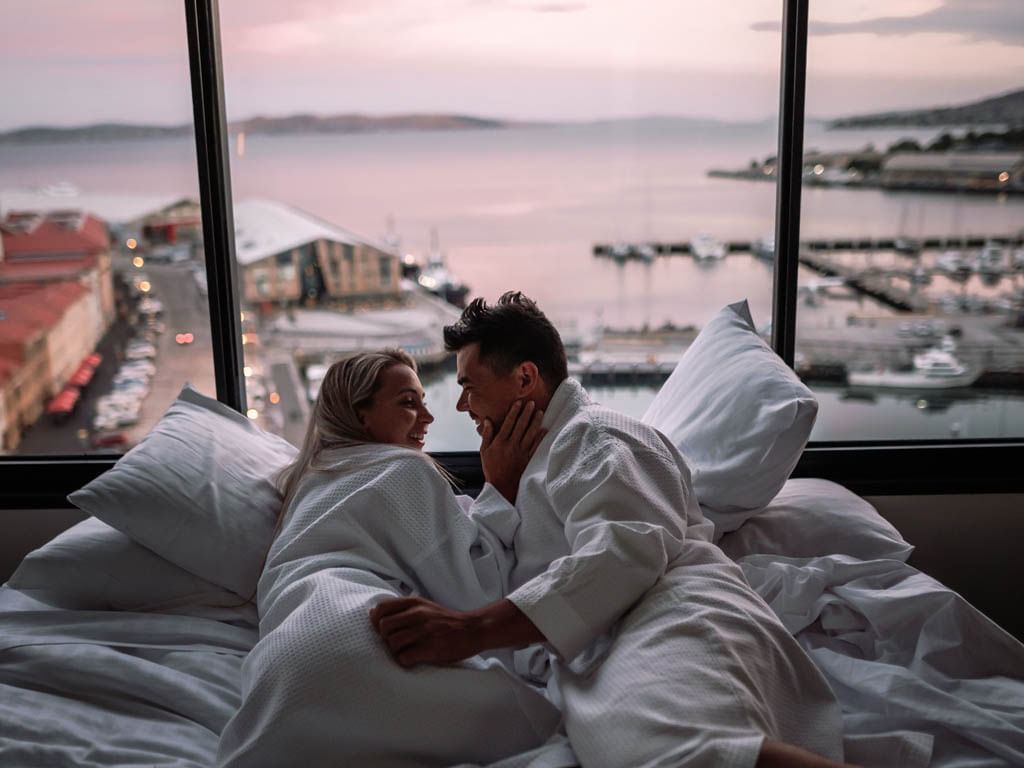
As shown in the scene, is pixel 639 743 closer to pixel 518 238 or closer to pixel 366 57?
pixel 518 238

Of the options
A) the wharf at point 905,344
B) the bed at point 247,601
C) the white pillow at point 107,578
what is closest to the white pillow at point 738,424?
the bed at point 247,601

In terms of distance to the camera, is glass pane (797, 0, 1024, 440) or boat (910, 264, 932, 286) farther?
boat (910, 264, 932, 286)

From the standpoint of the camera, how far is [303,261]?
9.03ft

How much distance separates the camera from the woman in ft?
4.75

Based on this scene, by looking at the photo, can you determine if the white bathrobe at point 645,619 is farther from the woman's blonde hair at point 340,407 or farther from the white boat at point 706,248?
the white boat at point 706,248

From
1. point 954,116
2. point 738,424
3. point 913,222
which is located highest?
Result: point 954,116

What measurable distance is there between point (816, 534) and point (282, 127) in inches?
67.7

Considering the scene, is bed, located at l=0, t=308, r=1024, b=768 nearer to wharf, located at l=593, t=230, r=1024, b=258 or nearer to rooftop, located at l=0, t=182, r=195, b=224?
wharf, located at l=593, t=230, r=1024, b=258

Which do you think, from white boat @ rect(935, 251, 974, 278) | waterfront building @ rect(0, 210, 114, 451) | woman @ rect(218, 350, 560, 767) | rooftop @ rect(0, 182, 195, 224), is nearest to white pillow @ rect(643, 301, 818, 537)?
woman @ rect(218, 350, 560, 767)

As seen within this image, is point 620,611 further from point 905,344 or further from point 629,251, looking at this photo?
point 905,344

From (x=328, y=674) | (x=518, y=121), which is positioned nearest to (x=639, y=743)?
(x=328, y=674)

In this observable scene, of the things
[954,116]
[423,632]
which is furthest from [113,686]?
[954,116]

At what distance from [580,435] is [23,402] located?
5.75 feet

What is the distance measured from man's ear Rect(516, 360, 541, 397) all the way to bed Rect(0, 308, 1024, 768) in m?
0.43
